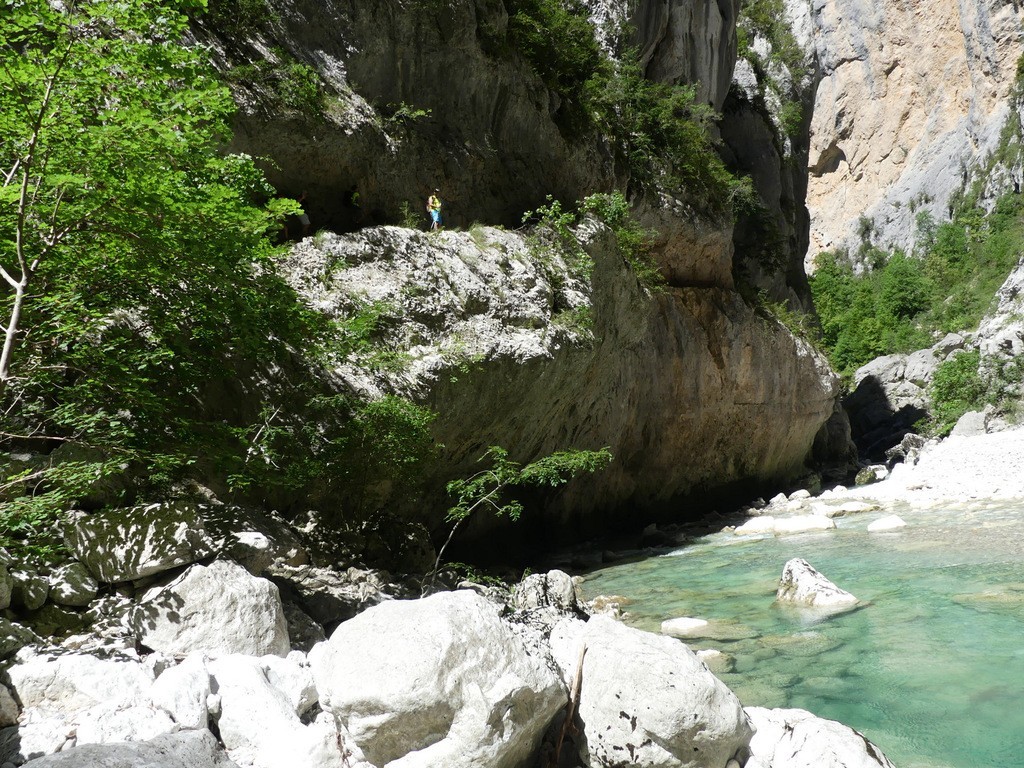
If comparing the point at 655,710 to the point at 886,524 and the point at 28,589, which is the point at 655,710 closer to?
the point at 28,589

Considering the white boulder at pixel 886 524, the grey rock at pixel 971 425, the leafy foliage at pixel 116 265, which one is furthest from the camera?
the grey rock at pixel 971 425

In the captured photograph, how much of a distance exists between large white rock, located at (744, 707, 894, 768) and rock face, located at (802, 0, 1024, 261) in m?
71.9

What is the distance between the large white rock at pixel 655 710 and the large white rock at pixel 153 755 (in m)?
2.40

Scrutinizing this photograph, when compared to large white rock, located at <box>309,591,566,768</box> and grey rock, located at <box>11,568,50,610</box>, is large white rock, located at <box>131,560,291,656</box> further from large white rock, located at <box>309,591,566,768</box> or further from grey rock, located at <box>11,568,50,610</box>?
large white rock, located at <box>309,591,566,768</box>

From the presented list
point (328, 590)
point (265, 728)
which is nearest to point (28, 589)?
point (265, 728)

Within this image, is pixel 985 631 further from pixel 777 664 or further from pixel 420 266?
pixel 420 266

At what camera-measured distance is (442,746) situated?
4.43 meters

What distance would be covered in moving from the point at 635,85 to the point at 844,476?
17690 mm

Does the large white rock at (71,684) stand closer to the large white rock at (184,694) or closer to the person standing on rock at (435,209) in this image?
the large white rock at (184,694)

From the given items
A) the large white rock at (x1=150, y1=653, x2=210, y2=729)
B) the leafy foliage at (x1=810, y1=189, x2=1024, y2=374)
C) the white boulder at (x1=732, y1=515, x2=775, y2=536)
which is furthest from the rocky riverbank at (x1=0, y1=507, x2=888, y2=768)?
the leafy foliage at (x1=810, y1=189, x2=1024, y2=374)

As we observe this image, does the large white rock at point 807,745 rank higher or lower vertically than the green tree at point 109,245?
lower

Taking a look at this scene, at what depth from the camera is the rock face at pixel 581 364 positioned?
A: 1076cm

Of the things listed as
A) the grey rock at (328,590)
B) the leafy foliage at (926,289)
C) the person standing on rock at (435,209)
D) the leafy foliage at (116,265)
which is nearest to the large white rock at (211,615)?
the leafy foliage at (116,265)

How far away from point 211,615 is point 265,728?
1.28 metres
